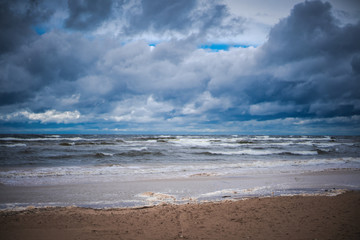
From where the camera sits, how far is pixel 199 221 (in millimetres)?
4402

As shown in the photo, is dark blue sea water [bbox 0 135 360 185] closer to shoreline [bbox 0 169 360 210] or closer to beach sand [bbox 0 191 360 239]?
shoreline [bbox 0 169 360 210]

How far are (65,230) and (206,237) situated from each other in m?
2.74

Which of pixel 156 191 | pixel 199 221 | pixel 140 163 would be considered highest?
pixel 199 221

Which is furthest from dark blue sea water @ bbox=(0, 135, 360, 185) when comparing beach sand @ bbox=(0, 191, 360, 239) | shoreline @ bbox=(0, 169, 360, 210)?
beach sand @ bbox=(0, 191, 360, 239)

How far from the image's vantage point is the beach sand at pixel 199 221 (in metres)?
3.82

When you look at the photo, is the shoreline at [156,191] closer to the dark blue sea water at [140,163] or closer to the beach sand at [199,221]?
the beach sand at [199,221]

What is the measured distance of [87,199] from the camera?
630 cm

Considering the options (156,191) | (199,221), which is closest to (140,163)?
(156,191)

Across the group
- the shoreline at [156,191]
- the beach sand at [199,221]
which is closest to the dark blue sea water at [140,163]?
the shoreline at [156,191]

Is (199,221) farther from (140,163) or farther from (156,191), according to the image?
(140,163)

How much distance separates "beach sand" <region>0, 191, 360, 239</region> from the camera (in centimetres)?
382

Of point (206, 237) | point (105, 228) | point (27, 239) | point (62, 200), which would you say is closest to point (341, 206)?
point (206, 237)

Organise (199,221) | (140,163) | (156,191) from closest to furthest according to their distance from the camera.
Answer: (199,221) < (156,191) < (140,163)

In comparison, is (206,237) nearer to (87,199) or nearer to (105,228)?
(105,228)
